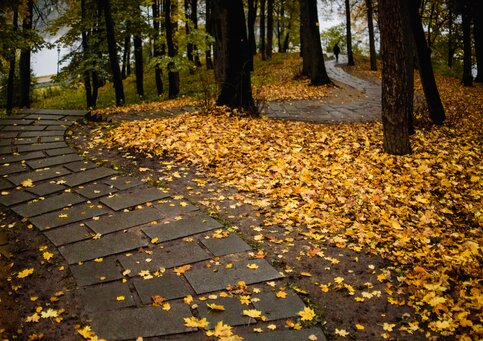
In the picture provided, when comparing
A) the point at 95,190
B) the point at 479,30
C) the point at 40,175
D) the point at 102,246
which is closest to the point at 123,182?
the point at 95,190

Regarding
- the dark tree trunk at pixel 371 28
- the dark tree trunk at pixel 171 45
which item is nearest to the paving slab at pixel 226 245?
the dark tree trunk at pixel 171 45

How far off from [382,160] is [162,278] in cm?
495

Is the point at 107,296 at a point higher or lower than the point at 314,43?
lower

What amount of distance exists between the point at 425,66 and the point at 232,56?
4822mm

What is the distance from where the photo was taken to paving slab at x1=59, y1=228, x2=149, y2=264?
376cm

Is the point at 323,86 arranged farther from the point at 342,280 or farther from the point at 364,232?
the point at 342,280

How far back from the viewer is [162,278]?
11.4 ft

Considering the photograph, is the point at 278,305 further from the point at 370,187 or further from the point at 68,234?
the point at 370,187

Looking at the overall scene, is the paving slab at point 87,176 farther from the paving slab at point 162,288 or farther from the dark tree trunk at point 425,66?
the dark tree trunk at point 425,66

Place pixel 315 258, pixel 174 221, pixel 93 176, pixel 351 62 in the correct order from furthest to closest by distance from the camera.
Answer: pixel 351 62 < pixel 93 176 < pixel 174 221 < pixel 315 258

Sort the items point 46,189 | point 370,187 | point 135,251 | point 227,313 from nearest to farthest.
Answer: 1. point 227,313
2. point 135,251
3. point 46,189
4. point 370,187

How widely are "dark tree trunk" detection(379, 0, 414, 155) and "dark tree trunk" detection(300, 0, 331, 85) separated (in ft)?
30.3

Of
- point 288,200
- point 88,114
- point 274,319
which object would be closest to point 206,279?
point 274,319

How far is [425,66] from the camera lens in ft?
29.6
